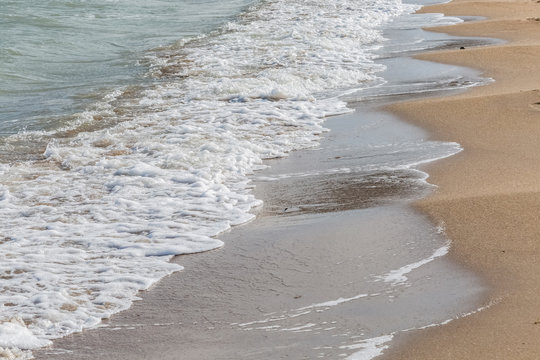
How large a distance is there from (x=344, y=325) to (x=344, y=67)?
8695 mm

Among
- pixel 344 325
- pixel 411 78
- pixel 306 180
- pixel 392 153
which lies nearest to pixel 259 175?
pixel 306 180

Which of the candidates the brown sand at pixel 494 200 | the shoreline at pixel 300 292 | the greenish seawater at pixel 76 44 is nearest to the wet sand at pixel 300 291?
the shoreline at pixel 300 292

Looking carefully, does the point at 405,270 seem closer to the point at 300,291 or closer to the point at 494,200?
the point at 300,291

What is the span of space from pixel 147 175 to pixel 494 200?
9.94 feet

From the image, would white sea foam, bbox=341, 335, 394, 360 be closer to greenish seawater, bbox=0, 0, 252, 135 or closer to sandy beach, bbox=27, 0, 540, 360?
sandy beach, bbox=27, 0, 540, 360

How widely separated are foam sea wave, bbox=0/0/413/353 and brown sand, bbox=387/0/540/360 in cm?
148

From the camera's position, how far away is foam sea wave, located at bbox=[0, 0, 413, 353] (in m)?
4.85

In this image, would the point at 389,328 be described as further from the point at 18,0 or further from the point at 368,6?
the point at 18,0

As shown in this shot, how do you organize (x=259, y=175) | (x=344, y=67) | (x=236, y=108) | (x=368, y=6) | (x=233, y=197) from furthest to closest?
(x=368, y=6)
(x=344, y=67)
(x=236, y=108)
(x=259, y=175)
(x=233, y=197)

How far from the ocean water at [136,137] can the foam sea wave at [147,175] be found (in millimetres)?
17

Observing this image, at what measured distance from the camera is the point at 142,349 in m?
4.11

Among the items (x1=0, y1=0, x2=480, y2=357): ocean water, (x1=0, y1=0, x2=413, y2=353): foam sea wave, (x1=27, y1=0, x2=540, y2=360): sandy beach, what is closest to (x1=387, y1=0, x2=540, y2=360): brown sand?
(x1=27, y1=0, x2=540, y2=360): sandy beach

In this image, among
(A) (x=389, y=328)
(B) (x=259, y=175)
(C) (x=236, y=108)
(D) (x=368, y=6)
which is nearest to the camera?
(A) (x=389, y=328)

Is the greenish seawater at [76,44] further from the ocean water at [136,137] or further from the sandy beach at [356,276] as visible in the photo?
the sandy beach at [356,276]
